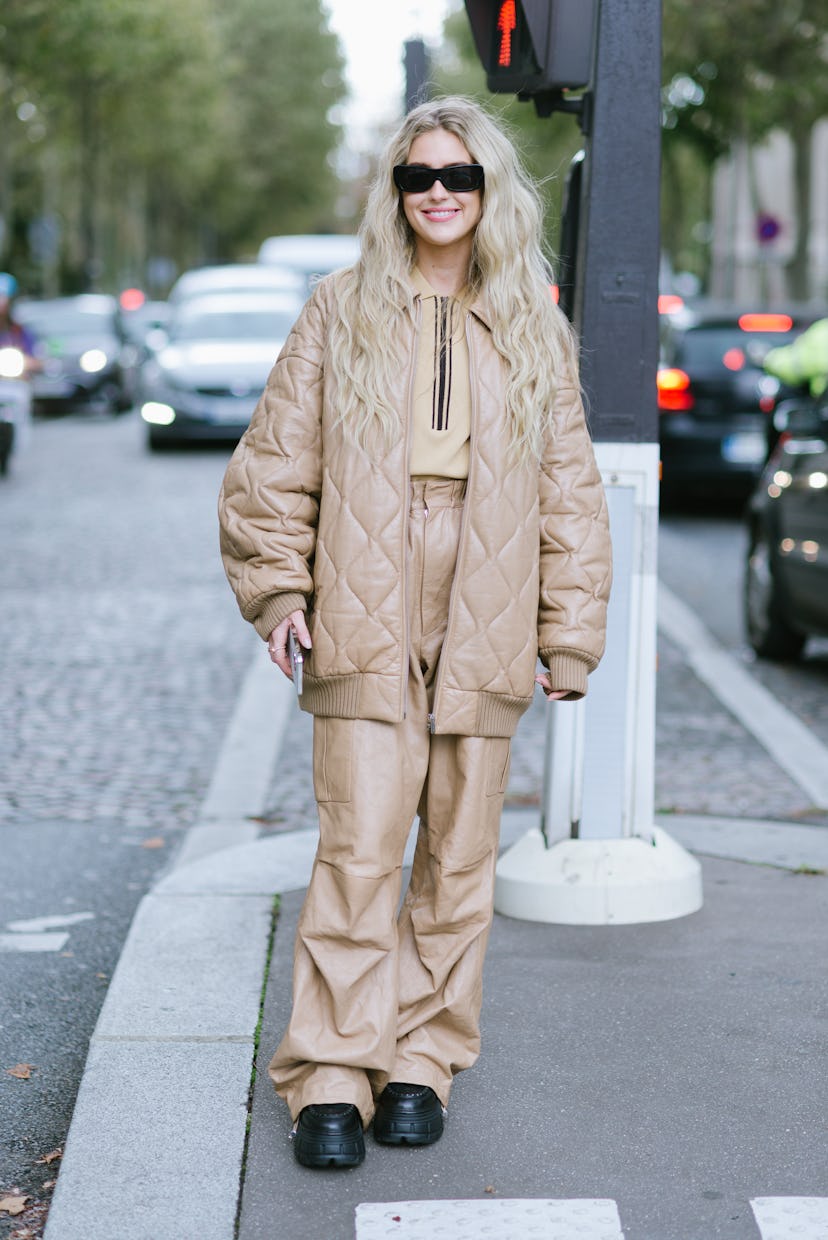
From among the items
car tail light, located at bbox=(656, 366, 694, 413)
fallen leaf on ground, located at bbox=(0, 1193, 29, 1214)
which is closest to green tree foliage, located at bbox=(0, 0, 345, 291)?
car tail light, located at bbox=(656, 366, 694, 413)

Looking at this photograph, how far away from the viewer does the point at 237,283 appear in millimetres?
24484

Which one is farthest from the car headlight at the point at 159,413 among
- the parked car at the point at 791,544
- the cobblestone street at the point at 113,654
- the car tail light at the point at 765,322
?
the parked car at the point at 791,544

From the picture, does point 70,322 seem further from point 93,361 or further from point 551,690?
point 551,690

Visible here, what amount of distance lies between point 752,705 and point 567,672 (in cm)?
498

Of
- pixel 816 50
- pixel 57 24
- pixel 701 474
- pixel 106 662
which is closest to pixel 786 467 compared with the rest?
pixel 106 662

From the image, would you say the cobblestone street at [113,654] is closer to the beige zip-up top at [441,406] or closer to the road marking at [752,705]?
the road marking at [752,705]

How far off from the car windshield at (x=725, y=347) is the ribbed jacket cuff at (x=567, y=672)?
12.0 meters

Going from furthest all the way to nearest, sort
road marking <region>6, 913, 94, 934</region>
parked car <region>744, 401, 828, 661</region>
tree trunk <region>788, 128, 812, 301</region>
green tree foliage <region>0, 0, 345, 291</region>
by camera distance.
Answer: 1. green tree foliage <region>0, 0, 345, 291</region>
2. tree trunk <region>788, 128, 812, 301</region>
3. parked car <region>744, 401, 828, 661</region>
4. road marking <region>6, 913, 94, 934</region>

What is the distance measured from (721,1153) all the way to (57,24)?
34534 millimetres

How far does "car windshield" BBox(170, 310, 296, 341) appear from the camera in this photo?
21.8m

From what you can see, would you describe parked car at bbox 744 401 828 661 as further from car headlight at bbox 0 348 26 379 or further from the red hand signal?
car headlight at bbox 0 348 26 379

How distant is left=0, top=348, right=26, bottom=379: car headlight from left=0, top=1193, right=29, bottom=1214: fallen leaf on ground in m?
15.7

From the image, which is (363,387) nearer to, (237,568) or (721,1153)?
(237,568)

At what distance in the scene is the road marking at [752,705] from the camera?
7.15 metres
